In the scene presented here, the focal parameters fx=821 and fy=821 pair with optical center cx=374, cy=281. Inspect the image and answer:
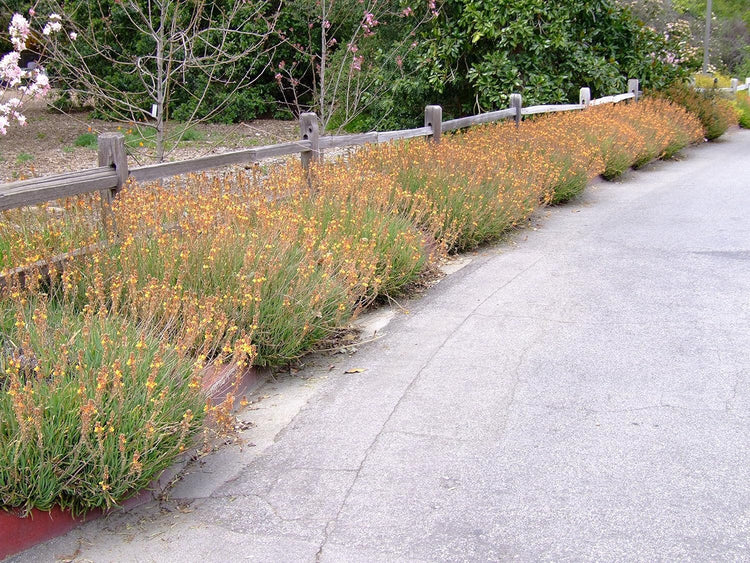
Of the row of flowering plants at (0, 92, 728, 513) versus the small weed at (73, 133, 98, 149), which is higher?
the small weed at (73, 133, 98, 149)

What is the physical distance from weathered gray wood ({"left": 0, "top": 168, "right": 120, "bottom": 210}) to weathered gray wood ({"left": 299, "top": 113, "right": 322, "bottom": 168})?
2.95 meters

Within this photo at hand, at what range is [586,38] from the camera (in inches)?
747

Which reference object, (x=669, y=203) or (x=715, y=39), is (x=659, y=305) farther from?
(x=715, y=39)

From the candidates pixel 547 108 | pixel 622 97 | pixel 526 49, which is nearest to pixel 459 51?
pixel 526 49

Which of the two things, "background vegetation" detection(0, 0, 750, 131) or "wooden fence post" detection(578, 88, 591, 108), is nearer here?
"wooden fence post" detection(578, 88, 591, 108)

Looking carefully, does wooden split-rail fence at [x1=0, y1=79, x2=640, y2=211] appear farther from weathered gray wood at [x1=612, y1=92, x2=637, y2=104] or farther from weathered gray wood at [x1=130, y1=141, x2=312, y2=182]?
weathered gray wood at [x1=612, y1=92, x2=637, y2=104]

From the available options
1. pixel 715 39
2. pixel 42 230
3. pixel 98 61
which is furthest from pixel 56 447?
pixel 715 39

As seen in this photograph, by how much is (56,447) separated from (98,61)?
2365 centimetres

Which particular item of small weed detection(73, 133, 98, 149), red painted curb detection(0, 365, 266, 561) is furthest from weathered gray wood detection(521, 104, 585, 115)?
red painted curb detection(0, 365, 266, 561)

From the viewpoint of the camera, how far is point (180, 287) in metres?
5.16

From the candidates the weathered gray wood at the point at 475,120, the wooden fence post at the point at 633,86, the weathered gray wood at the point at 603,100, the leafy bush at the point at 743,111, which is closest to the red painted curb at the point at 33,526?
the weathered gray wood at the point at 475,120

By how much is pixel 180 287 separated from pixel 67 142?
1693cm

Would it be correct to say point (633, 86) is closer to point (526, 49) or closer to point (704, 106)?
point (704, 106)

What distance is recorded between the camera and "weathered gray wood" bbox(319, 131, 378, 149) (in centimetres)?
937
